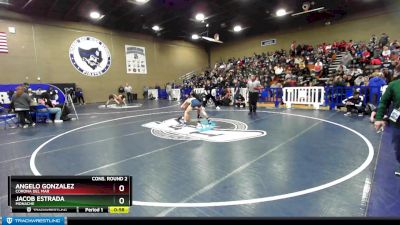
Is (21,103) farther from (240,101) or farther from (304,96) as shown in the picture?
(304,96)

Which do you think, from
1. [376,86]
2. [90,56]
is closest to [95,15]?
[90,56]

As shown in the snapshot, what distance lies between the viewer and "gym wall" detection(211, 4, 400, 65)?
1766 centimetres

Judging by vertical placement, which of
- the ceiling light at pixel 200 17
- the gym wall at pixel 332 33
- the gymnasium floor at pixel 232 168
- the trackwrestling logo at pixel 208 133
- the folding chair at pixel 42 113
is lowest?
the gymnasium floor at pixel 232 168

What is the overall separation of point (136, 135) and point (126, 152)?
1648mm

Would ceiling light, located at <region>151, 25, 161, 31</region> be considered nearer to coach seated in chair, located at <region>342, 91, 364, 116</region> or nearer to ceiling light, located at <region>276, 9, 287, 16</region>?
ceiling light, located at <region>276, 9, 287, 16</region>

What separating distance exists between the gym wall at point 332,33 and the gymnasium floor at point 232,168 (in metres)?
15.8

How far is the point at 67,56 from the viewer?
62.0ft

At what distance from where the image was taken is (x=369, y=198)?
2697mm

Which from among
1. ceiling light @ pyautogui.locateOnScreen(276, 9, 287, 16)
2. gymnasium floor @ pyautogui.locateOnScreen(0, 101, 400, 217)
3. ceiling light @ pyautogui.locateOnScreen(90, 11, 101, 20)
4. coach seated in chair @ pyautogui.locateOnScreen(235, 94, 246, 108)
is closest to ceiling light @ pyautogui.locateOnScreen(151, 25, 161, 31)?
ceiling light @ pyautogui.locateOnScreen(90, 11, 101, 20)

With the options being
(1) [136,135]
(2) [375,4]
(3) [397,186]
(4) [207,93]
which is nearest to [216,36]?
(4) [207,93]
